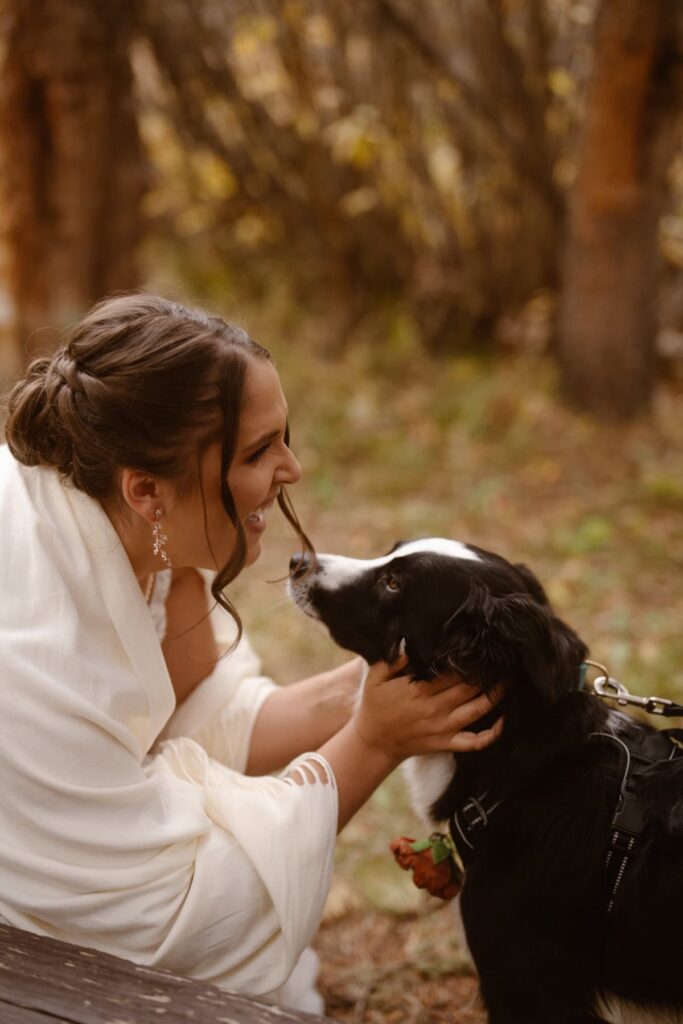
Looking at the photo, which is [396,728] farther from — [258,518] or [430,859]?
[258,518]

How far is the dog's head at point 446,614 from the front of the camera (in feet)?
5.62

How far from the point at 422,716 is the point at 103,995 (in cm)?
70

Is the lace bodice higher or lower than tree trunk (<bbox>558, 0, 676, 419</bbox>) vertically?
lower

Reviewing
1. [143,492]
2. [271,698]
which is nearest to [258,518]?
[143,492]

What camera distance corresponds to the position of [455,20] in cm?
515

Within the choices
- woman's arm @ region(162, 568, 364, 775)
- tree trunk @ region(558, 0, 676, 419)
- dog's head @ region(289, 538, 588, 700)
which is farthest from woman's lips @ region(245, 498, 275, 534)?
tree trunk @ region(558, 0, 676, 419)

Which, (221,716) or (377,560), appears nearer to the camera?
(377,560)

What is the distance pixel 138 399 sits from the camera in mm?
1642

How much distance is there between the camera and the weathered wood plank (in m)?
1.40

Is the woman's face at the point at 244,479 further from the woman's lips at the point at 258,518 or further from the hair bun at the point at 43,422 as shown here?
the hair bun at the point at 43,422

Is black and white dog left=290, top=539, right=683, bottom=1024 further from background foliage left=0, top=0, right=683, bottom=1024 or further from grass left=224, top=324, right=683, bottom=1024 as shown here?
background foliage left=0, top=0, right=683, bottom=1024

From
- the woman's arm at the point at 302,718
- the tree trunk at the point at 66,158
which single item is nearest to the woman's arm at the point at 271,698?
the woman's arm at the point at 302,718

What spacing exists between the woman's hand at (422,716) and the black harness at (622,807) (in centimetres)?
12

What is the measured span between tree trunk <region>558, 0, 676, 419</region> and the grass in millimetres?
256
